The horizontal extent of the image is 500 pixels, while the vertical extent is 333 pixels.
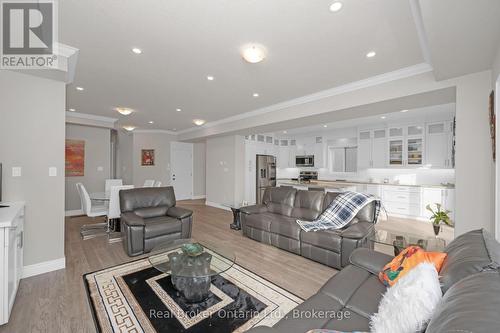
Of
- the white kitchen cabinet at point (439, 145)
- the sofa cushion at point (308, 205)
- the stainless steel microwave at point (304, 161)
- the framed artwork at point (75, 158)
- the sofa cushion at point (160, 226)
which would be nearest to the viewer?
the sofa cushion at point (160, 226)

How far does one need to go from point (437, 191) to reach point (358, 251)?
4.76 m

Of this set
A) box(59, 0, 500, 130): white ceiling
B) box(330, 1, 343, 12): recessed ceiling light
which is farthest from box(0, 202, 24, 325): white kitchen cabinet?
box(330, 1, 343, 12): recessed ceiling light

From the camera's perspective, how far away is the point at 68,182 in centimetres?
568

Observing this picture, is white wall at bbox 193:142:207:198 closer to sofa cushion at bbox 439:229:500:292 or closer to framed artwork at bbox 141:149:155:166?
framed artwork at bbox 141:149:155:166

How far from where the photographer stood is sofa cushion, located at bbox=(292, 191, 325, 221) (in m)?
3.60

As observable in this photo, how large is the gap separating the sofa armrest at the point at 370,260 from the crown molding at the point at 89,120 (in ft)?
22.1

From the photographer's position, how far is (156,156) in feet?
25.8

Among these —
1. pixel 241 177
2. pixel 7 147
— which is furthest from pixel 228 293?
pixel 241 177

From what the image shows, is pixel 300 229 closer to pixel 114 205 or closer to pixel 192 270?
pixel 192 270

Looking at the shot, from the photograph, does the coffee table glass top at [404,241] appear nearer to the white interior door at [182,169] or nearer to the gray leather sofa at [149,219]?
the gray leather sofa at [149,219]

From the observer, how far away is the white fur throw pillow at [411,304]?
36.7 inches

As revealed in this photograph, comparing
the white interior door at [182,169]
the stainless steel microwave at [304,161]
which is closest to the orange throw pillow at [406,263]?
the stainless steel microwave at [304,161]

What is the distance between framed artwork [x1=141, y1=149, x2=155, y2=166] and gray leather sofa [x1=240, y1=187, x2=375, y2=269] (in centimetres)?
517

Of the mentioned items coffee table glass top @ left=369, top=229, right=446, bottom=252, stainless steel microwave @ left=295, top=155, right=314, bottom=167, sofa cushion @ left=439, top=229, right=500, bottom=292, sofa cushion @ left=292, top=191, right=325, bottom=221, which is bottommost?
coffee table glass top @ left=369, top=229, right=446, bottom=252
